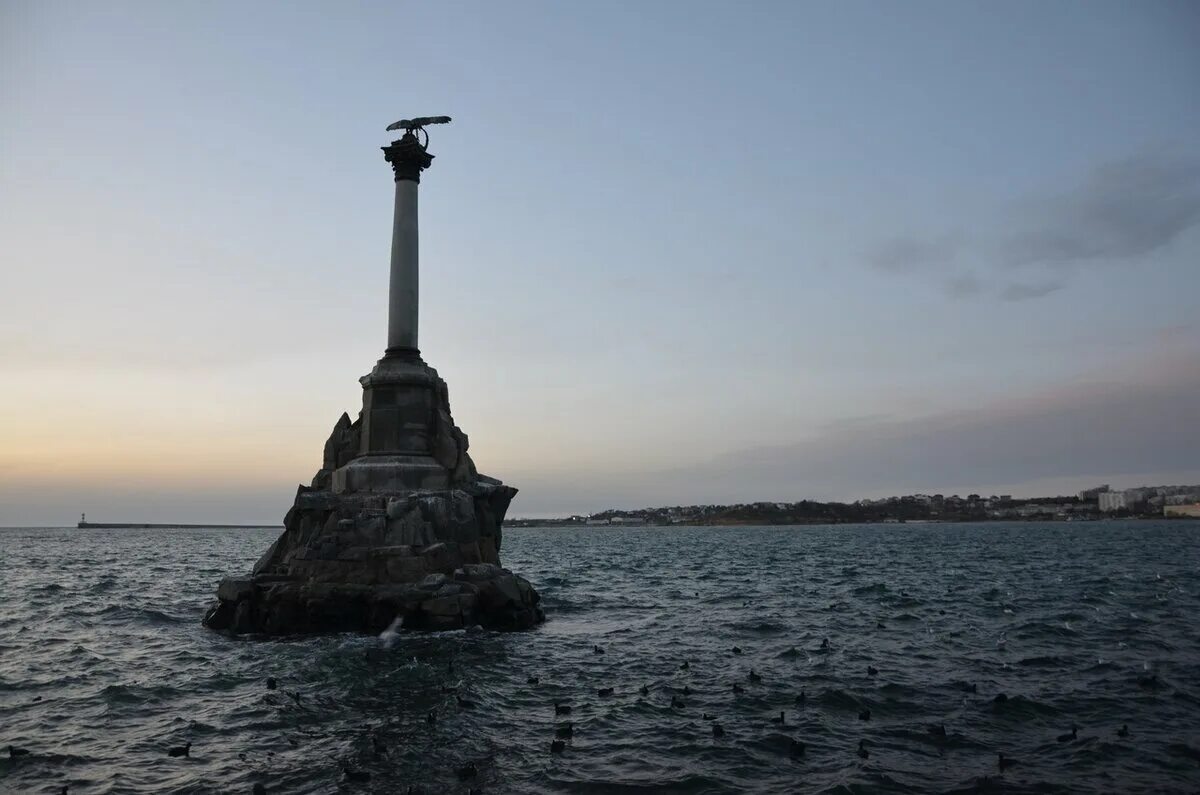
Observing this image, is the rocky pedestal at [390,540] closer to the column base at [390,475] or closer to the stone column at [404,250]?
the column base at [390,475]

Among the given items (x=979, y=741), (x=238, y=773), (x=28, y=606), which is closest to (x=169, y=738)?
(x=238, y=773)

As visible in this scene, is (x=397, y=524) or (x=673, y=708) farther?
(x=397, y=524)

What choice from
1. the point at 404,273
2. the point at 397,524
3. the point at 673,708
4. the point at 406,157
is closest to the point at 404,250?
the point at 404,273

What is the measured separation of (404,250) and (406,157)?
149 inches

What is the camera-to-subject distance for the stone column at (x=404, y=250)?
33.0 m

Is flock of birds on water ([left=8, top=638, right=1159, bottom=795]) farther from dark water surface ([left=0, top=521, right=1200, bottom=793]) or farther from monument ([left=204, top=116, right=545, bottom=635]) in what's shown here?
monument ([left=204, top=116, right=545, bottom=635])

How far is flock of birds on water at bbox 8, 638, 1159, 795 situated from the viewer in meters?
12.6

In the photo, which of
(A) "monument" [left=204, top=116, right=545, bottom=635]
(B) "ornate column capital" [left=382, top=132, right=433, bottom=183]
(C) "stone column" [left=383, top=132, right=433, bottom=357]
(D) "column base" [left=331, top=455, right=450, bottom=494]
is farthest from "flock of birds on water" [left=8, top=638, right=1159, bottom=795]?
(B) "ornate column capital" [left=382, top=132, right=433, bottom=183]

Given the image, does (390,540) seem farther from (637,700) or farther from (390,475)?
(637,700)

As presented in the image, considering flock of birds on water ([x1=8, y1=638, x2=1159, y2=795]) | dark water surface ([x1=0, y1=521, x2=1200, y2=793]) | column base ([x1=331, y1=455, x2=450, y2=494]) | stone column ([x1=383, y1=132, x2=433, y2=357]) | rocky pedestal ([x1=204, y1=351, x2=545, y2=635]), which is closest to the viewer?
flock of birds on water ([x1=8, y1=638, x2=1159, y2=795])

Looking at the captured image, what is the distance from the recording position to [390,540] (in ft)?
92.9

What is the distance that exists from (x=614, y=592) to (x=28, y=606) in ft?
82.3

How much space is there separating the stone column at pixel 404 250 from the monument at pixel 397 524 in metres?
0.04

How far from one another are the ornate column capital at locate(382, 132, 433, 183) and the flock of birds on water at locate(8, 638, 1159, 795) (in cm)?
2105
